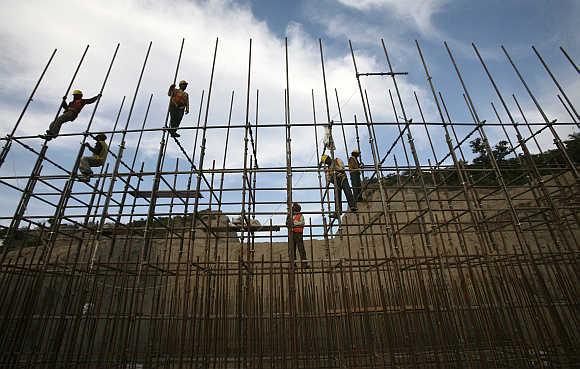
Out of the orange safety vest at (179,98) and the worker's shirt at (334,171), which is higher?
the orange safety vest at (179,98)

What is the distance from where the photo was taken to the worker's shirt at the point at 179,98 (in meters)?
7.00

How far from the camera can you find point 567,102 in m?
6.93

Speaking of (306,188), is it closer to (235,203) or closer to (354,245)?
(235,203)

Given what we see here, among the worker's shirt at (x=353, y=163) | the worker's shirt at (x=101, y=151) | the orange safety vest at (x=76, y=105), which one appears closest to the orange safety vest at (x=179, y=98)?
the worker's shirt at (x=101, y=151)

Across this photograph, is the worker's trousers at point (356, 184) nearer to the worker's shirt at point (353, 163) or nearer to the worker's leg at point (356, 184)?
the worker's leg at point (356, 184)

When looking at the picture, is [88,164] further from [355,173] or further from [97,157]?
Result: [355,173]

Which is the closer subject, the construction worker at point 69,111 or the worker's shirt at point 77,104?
the construction worker at point 69,111

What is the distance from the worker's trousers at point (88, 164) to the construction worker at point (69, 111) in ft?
2.76

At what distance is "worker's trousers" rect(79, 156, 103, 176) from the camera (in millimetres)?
7316

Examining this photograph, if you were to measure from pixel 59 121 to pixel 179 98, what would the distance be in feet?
9.08

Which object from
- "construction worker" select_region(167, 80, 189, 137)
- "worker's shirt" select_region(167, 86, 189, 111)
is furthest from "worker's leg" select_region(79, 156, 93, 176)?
"worker's shirt" select_region(167, 86, 189, 111)

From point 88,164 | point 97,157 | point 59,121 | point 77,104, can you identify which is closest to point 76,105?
point 77,104

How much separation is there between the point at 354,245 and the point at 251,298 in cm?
951

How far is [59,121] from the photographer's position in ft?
22.8
